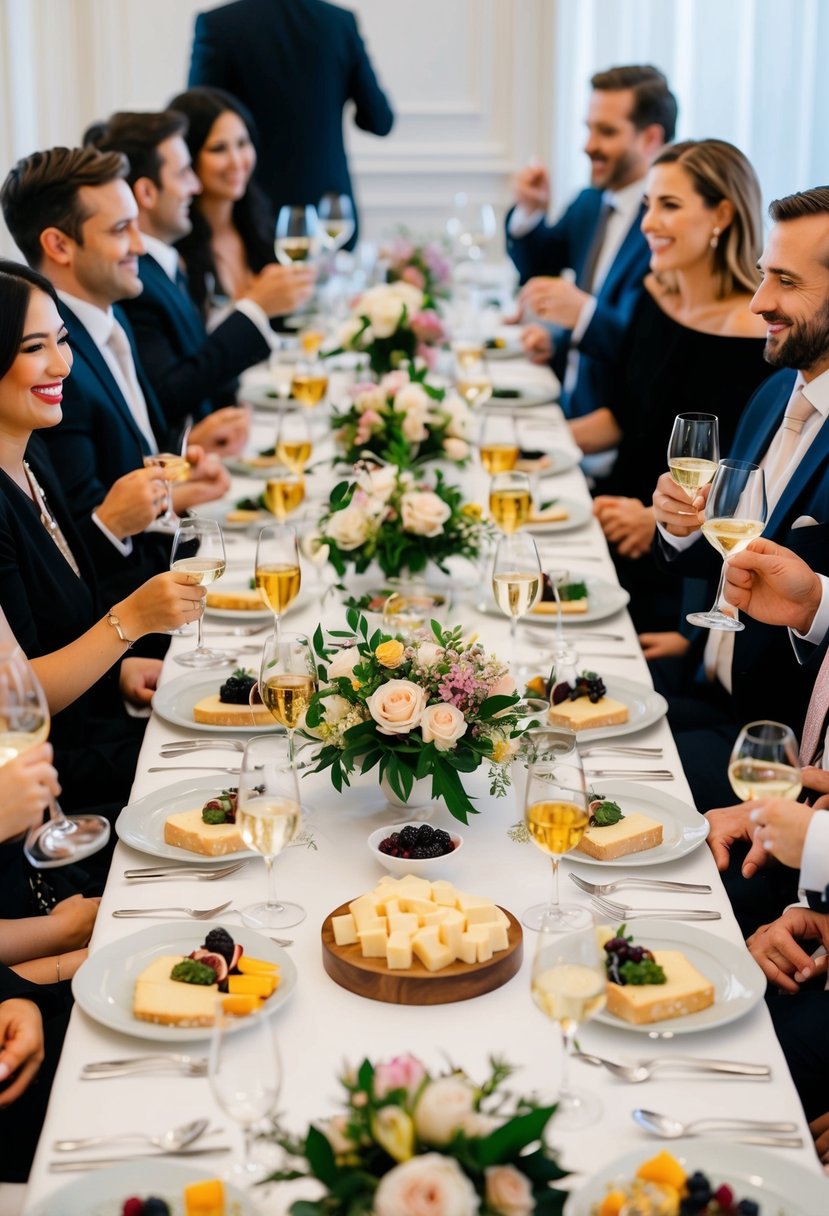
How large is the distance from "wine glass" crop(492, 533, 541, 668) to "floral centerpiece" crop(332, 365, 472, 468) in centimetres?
69

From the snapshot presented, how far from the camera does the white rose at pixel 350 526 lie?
8.43 feet

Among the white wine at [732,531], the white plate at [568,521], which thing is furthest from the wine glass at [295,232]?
the white wine at [732,531]

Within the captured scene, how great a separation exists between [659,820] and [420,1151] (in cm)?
94

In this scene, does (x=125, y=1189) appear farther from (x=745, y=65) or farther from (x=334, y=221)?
(x=745, y=65)

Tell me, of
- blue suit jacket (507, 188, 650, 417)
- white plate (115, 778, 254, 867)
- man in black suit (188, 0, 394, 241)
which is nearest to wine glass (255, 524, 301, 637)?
white plate (115, 778, 254, 867)

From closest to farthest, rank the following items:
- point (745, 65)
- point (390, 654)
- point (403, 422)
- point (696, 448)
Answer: point (390, 654), point (696, 448), point (403, 422), point (745, 65)

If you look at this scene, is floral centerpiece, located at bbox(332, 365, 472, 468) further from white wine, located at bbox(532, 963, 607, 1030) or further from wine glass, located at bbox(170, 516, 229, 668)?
white wine, located at bbox(532, 963, 607, 1030)

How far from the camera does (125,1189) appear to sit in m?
1.24

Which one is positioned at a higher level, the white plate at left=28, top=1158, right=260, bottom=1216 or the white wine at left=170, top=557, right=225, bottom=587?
the white wine at left=170, top=557, right=225, bottom=587

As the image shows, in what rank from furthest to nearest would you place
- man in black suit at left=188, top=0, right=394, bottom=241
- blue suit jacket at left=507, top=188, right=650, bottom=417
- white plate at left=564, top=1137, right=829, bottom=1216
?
1. man in black suit at left=188, top=0, right=394, bottom=241
2. blue suit jacket at left=507, top=188, right=650, bottom=417
3. white plate at left=564, top=1137, right=829, bottom=1216

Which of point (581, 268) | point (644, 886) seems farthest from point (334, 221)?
point (644, 886)

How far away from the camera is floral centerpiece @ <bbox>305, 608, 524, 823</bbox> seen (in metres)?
1.77

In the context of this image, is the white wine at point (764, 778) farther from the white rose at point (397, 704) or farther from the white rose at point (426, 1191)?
the white rose at point (426, 1191)

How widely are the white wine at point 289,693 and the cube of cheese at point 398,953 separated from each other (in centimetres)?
41
